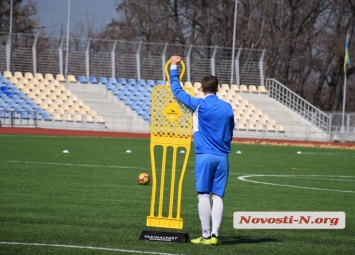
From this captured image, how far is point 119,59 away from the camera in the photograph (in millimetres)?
56344

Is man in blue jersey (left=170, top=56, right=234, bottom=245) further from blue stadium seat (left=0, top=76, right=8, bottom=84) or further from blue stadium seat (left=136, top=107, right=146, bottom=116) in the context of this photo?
blue stadium seat (left=136, top=107, right=146, bottom=116)

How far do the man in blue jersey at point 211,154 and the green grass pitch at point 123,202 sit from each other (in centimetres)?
36

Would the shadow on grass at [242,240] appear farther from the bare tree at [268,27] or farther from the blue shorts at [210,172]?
the bare tree at [268,27]

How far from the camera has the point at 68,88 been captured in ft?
176

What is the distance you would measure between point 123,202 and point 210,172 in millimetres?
5119

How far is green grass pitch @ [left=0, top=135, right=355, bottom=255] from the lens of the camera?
34.1 ft

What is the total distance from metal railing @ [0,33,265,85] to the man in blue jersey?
139 feet

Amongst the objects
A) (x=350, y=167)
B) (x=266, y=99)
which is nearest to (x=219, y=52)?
(x=266, y=99)

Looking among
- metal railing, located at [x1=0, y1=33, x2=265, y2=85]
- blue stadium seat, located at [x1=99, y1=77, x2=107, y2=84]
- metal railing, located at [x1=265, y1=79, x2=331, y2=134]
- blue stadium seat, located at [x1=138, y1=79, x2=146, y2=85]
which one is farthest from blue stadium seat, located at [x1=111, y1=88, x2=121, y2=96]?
metal railing, located at [x1=265, y1=79, x2=331, y2=134]

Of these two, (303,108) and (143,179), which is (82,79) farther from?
(143,179)

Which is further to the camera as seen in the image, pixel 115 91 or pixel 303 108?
pixel 303 108

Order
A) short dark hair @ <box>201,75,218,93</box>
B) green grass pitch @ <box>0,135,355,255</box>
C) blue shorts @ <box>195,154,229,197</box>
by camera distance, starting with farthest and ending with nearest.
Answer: short dark hair @ <box>201,75,218,93</box>
blue shorts @ <box>195,154,229,197</box>
green grass pitch @ <box>0,135,355,255</box>

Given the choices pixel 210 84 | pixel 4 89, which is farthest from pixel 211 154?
pixel 4 89

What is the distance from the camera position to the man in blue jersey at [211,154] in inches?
415
